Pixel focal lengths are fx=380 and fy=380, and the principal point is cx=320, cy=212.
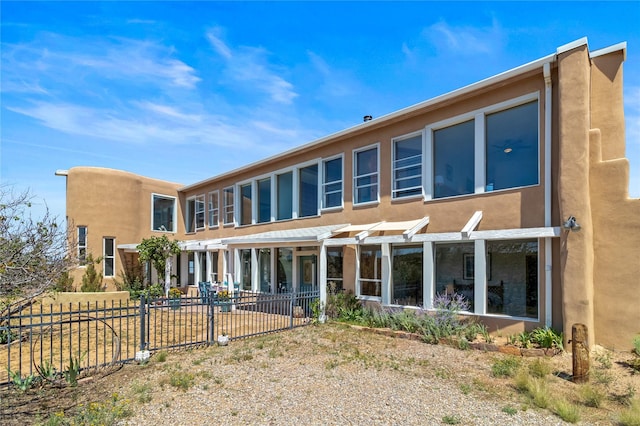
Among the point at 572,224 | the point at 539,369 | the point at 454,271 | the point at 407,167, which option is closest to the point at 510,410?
the point at 539,369

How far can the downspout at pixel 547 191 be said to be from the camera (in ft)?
31.9

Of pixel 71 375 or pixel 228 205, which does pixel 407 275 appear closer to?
pixel 71 375

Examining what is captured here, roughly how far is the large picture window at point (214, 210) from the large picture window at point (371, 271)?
11819 mm

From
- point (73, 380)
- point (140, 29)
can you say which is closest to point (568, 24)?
point (140, 29)

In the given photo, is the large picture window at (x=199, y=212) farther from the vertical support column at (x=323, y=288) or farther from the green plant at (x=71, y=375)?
the green plant at (x=71, y=375)

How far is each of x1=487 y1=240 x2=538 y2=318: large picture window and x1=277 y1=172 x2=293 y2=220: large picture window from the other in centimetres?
1005

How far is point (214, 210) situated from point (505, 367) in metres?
19.2

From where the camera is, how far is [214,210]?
A: 23641mm

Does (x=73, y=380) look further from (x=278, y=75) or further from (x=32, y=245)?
(x=278, y=75)

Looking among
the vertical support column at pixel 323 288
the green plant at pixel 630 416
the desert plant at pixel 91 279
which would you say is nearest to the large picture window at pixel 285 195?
the vertical support column at pixel 323 288

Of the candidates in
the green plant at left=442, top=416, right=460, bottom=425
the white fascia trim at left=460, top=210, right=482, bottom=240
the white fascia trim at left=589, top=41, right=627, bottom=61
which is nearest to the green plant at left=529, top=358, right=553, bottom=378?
the green plant at left=442, top=416, right=460, bottom=425

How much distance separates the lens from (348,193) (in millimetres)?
15453

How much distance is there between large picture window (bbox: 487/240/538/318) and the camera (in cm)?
1017

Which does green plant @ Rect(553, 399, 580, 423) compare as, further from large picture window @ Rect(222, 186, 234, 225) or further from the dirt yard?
large picture window @ Rect(222, 186, 234, 225)
